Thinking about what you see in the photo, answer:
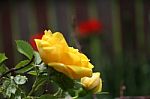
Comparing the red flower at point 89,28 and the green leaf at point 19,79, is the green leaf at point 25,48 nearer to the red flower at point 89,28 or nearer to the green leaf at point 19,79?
the green leaf at point 19,79

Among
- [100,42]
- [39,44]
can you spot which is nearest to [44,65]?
[39,44]

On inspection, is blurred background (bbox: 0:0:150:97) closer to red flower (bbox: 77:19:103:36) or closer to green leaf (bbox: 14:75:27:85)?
red flower (bbox: 77:19:103:36)

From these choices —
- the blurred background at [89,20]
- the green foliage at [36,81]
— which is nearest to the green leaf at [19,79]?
the green foliage at [36,81]

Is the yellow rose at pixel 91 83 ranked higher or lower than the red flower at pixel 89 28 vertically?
lower

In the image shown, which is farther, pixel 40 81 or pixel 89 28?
pixel 89 28

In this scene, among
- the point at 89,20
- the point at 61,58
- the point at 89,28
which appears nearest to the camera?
the point at 61,58

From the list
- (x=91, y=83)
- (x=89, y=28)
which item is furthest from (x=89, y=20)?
(x=91, y=83)

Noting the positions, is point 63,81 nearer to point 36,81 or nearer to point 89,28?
point 36,81

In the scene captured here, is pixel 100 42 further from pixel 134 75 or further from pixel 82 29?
pixel 134 75

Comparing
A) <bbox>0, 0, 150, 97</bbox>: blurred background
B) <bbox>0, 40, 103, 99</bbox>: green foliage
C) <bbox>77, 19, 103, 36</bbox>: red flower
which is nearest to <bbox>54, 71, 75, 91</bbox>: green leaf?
<bbox>0, 40, 103, 99</bbox>: green foliage
